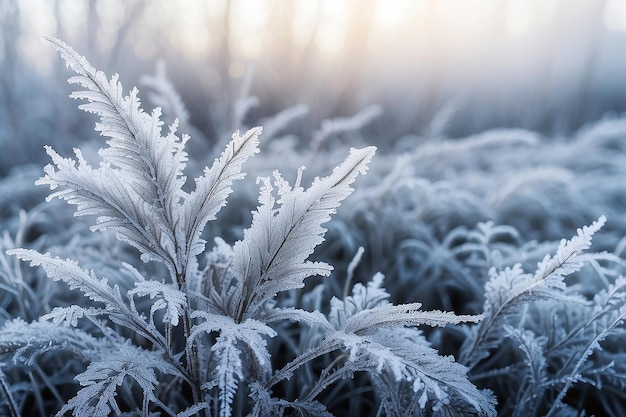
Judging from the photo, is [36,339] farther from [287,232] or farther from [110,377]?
[287,232]

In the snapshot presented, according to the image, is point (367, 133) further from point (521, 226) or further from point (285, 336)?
point (285, 336)

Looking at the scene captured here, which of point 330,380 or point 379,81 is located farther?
point 379,81

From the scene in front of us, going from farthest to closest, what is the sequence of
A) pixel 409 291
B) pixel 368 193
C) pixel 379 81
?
pixel 379 81 → pixel 368 193 → pixel 409 291

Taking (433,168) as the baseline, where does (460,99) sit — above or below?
above

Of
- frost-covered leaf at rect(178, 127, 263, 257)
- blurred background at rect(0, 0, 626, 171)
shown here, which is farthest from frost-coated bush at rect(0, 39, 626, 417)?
blurred background at rect(0, 0, 626, 171)

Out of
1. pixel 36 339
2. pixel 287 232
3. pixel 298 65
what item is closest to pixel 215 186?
pixel 287 232

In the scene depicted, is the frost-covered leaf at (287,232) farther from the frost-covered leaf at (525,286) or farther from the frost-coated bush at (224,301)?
the frost-covered leaf at (525,286)

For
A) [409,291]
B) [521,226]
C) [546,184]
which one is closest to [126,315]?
[409,291]

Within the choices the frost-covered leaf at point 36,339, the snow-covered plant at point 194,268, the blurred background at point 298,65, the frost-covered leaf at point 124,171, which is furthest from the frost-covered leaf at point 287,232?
the blurred background at point 298,65

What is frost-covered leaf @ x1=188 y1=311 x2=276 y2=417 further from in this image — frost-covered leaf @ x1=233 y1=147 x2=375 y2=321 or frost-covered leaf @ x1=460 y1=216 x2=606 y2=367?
frost-covered leaf @ x1=460 y1=216 x2=606 y2=367
